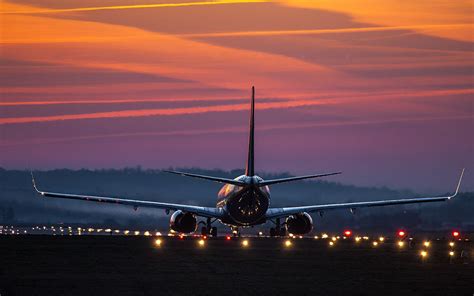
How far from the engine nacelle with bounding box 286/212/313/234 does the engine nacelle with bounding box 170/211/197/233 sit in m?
9.10

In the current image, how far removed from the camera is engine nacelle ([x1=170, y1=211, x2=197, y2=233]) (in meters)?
94.1

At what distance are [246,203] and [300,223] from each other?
9819mm

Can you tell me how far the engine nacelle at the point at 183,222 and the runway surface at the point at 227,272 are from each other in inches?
1227

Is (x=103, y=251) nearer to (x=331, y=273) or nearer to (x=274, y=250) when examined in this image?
(x=274, y=250)

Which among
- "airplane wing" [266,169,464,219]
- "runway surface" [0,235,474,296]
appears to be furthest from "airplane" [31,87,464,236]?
"runway surface" [0,235,474,296]

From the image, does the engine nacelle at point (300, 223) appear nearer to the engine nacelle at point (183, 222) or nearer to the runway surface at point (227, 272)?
the engine nacelle at point (183, 222)

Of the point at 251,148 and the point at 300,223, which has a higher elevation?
the point at 251,148

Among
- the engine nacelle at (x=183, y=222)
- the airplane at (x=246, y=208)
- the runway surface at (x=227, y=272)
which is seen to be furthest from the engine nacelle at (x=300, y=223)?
the runway surface at (x=227, y=272)

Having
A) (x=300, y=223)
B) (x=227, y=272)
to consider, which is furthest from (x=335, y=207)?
(x=227, y=272)

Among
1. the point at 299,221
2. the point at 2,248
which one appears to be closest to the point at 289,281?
the point at 2,248

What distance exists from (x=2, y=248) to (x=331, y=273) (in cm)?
2649

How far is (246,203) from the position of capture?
89062mm

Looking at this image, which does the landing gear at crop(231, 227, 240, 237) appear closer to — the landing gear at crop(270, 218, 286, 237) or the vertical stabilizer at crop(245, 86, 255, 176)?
the landing gear at crop(270, 218, 286, 237)

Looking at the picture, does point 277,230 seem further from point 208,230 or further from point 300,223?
point 208,230
